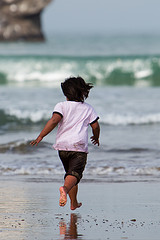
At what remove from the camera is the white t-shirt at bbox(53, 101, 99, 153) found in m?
4.64

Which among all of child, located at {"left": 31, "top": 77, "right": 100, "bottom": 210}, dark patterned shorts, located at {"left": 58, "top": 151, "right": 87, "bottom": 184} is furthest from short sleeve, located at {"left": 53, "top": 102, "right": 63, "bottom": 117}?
dark patterned shorts, located at {"left": 58, "top": 151, "right": 87, "bottom": 184}

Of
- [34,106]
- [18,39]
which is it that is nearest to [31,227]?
[34,106]

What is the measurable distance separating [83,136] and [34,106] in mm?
9194

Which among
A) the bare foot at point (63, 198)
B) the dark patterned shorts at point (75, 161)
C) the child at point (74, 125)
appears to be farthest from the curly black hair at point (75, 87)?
the bare foot at point (63, 198)

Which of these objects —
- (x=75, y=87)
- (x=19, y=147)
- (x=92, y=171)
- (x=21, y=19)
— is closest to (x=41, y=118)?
(x=19, y=147)

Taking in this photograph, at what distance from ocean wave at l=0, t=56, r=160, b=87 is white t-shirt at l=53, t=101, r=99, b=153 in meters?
17.0

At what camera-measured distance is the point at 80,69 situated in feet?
77.8

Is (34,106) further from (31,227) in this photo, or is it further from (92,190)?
(31,227)

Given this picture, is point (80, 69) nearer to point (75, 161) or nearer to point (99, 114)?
point (99, 114)

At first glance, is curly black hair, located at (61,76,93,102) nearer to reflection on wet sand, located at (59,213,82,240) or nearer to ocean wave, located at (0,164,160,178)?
reflection on wet sand, located at (59,213,82,240)

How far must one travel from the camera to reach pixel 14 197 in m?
5.32

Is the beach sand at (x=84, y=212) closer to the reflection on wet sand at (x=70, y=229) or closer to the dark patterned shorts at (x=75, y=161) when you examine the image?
the reflection on wet sand at (x=70, y=229)

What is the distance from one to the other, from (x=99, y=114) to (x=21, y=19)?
62529 millimetres

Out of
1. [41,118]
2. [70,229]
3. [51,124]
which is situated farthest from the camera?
[41,118]
